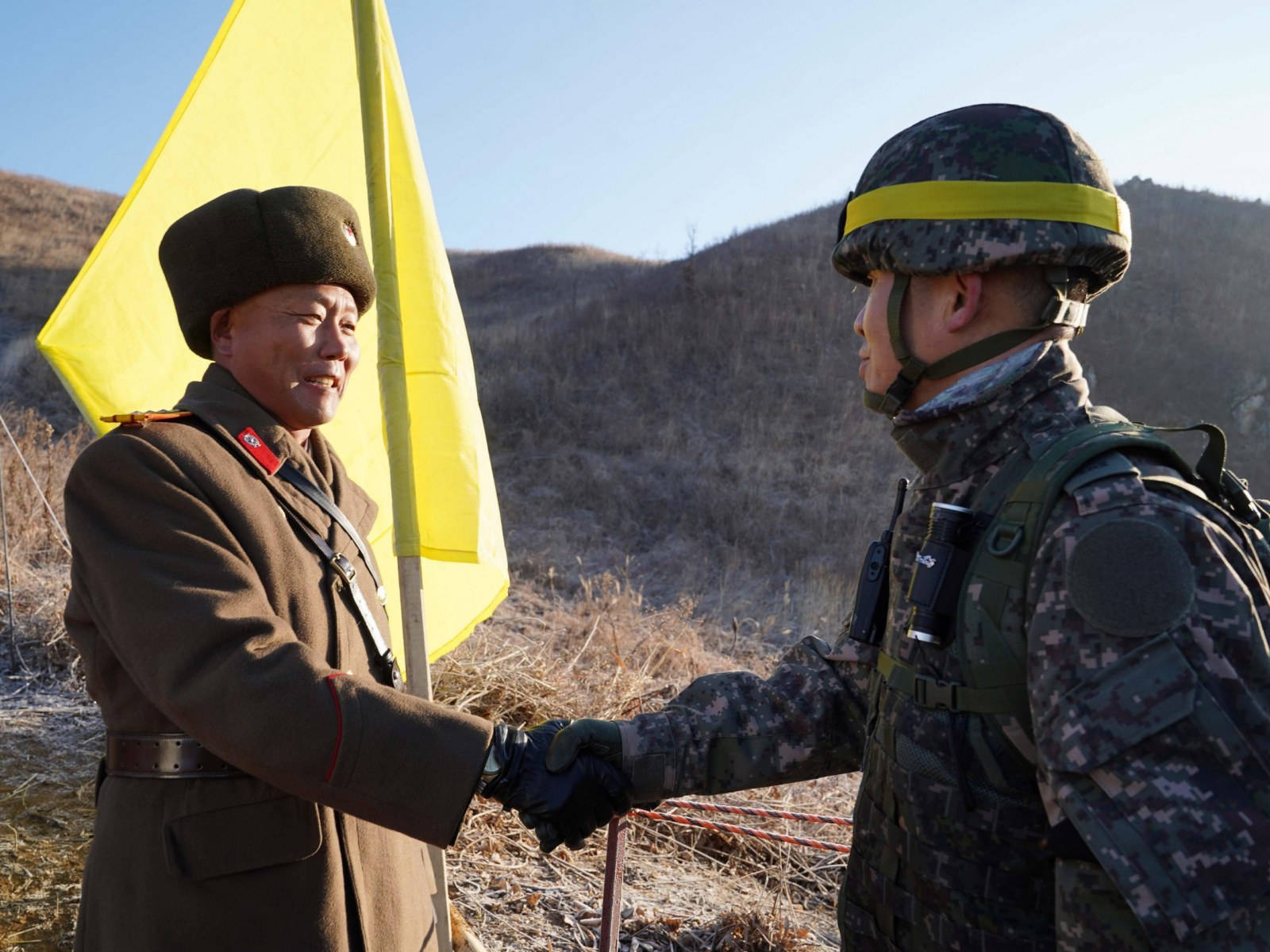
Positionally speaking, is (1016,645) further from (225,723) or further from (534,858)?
(534,858)

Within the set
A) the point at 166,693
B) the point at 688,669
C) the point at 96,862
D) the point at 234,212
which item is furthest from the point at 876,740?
the point at 688,669

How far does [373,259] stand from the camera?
10.1 ft

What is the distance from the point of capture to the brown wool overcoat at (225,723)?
1692 millimetres

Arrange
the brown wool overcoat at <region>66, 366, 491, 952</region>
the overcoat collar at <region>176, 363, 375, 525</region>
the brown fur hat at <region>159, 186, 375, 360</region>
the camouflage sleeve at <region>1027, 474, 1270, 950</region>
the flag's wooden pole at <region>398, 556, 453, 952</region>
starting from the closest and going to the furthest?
the camouflage sleeve at <region>1027, 474, 1270, 950</region>
the brown wool overcoat at <region>66, 366, 491, 952</region>
the overcoat collar at <region>176, 363, 375, 525</region>
the brown fur hat at <region>159, 186, 375, 360</region>
the flag's wooden pole at <region>398, 556, 453, 952</region>

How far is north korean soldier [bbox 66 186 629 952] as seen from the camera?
1.70 meters

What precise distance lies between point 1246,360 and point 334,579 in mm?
23232

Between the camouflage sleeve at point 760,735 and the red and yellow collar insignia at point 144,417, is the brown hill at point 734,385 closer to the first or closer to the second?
the camouflage sleeve at point 760,735

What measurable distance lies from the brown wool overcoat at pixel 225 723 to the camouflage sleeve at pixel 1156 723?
1.07 m

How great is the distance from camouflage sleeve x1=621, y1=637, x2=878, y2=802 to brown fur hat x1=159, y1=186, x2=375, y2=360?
1.30 metres

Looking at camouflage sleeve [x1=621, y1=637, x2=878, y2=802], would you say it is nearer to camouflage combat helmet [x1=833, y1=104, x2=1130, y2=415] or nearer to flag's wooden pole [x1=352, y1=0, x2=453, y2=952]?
camouflage combat helmet [x1=833, y1=104, x2=1130, y2=415]

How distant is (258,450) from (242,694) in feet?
1.85

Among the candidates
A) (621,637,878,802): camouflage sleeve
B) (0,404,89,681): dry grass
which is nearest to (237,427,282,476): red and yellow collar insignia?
(621,637,878,802): camouflage sleeve

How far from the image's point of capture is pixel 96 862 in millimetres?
1858

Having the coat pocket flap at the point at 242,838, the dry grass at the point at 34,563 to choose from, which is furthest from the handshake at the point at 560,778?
the dry grass at the point at 34,563
